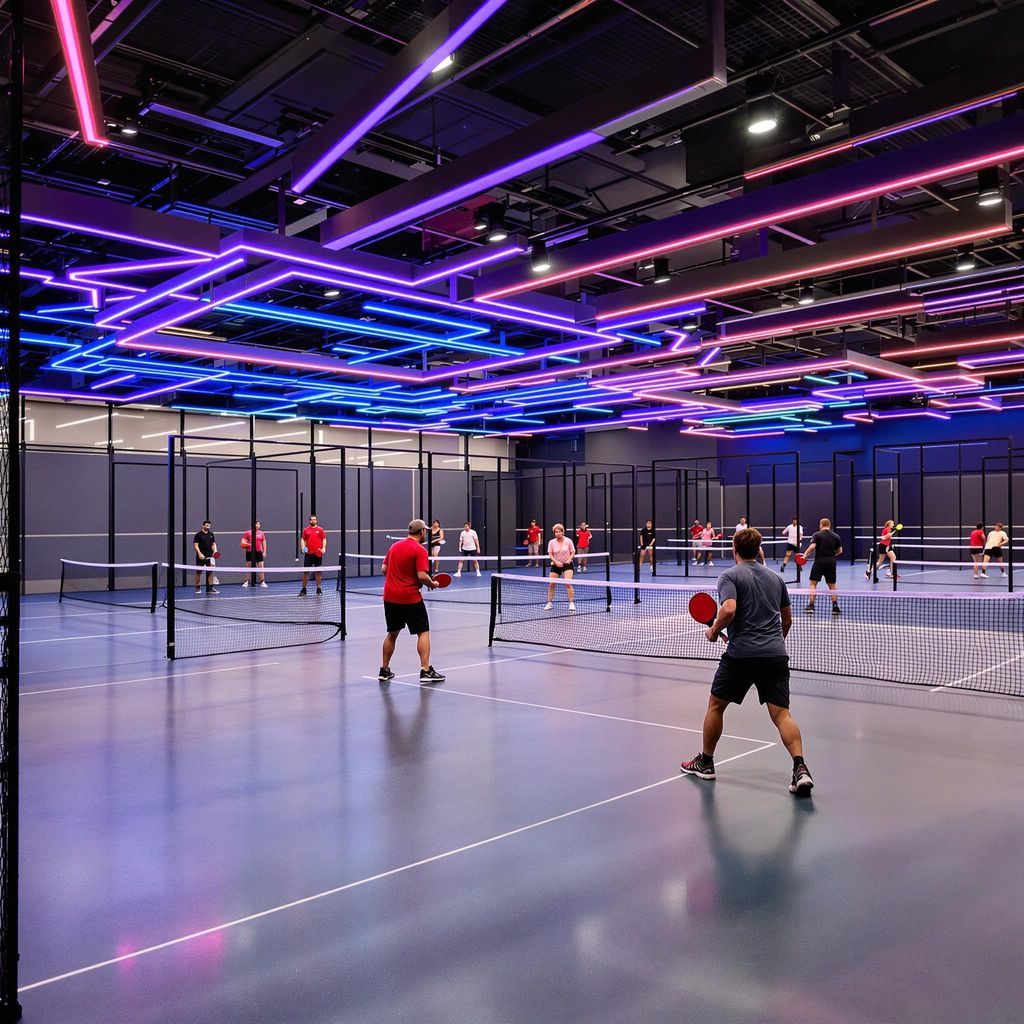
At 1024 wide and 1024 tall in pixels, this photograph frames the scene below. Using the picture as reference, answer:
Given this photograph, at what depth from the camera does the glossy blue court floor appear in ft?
10.2

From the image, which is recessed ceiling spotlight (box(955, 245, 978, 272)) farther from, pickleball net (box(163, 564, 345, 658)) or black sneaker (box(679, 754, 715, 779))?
pickleball net (box(163, 564, 345, 658))

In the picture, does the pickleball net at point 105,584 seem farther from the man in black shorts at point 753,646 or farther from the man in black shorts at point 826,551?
the man in black shorts at point 753,646

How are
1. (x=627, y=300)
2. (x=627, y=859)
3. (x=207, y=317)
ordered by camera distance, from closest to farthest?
(x=627, y=859) < (x=627, y=300) < (x=207, y=317)

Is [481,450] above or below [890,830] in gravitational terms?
above

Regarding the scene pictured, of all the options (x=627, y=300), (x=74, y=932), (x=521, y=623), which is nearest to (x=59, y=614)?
(x=521, y=623)

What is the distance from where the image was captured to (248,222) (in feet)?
36.4

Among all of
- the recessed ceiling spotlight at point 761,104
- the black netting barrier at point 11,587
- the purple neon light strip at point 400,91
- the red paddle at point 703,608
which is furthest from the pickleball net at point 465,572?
the black netting barrier at point 11,587

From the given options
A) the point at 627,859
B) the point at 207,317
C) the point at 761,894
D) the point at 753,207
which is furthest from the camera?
the point at 207,317

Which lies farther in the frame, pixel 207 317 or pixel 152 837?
pixel 207 317

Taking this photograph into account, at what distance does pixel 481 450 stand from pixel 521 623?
1867 centimetres

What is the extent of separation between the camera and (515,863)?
4.30 meters

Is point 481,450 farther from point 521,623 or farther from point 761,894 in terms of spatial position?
point 761,894

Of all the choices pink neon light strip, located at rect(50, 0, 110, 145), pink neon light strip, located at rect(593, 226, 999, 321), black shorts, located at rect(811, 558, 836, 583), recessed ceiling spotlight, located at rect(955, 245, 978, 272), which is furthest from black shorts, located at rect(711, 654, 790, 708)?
black shorts, located at rect(811, 558, 836, 583)

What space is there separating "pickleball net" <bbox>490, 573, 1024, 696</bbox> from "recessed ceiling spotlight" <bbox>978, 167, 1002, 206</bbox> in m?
3.80
